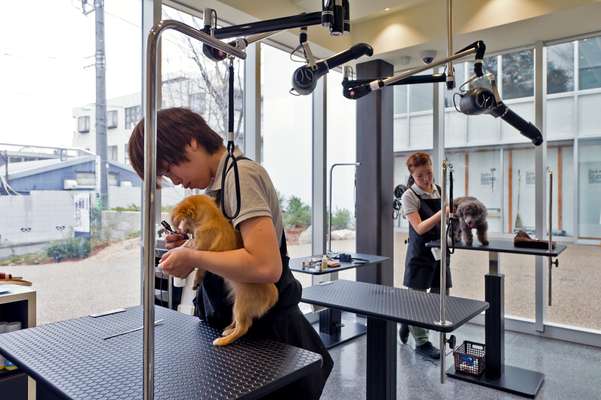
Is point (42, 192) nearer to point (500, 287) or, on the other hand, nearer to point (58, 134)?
point (58, 134)

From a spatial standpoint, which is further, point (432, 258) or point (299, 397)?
point (432, 258)

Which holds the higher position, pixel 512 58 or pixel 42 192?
pixel 512 58

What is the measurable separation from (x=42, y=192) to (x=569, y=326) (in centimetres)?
402

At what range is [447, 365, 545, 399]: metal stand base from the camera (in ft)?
8.48

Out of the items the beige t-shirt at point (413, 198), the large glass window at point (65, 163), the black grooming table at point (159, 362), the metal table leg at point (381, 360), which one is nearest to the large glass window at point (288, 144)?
the beige t-shirt at point (413, 198)

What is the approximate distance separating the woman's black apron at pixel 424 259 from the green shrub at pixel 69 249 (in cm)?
219

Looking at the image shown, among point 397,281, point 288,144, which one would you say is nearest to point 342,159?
point 288,144

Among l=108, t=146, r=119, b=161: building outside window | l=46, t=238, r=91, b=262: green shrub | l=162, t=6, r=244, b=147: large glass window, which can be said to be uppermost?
l=162, t=6, r=244, b=147: large glass window

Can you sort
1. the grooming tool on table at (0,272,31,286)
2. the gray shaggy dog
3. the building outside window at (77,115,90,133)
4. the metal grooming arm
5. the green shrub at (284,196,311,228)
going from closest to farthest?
the metal grooming arm < the grooming tool on table at (0,272,31,286) < the building outside window at (77,115,90,133) < the gray shaggy dog < the green shrub at (284,196,311,228)

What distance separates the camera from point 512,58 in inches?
151

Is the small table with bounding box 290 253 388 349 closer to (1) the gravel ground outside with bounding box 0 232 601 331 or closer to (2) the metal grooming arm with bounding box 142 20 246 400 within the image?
(1) the gravel ground outside with bounding box 0 232 601 331

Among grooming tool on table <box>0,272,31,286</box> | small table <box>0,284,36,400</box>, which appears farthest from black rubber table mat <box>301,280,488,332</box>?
grooming tool on table <box>0,272,31,286</box>

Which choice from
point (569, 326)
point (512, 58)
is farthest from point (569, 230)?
point (512, 58)

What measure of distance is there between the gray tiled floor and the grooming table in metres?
0.80
